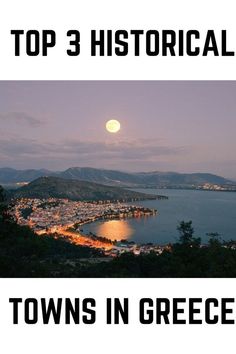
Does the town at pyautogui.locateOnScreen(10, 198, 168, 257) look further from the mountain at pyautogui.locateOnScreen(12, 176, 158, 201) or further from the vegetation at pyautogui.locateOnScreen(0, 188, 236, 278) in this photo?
the vegetation at pyautogui.locateOnScreen(0, 188, 236, 278)

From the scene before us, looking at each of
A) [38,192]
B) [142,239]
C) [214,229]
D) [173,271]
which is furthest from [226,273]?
[38,192]

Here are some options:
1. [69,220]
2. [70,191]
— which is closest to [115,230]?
[69,220]

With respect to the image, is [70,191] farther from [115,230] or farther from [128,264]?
[128,264]

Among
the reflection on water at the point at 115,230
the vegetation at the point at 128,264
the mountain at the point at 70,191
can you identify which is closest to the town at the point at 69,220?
the reflection on water at the point at 115,230

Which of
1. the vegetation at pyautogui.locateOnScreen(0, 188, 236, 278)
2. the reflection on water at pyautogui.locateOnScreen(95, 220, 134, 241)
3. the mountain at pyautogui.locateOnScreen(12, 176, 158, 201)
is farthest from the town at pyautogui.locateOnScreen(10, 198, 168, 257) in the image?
the vegetation at pyautogui.locateOnScreen(0, 188, 236, 278)

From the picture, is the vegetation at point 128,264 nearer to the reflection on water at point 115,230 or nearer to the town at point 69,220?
the town at point 69,220
